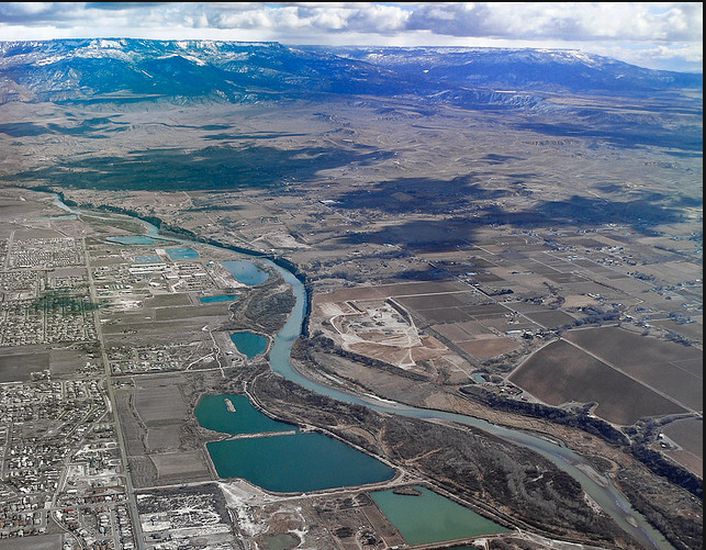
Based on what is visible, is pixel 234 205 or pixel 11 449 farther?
pixel 234 205

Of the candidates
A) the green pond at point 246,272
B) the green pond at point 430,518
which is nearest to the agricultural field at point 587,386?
the green pond at point 430,518

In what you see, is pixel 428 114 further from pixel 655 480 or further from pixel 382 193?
pixel 655 480

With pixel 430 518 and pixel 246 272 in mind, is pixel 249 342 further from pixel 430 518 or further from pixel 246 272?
pixel 430 518

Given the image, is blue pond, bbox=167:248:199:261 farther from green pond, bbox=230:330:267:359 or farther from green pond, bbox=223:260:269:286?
green pond, bbox=230:330:267:359

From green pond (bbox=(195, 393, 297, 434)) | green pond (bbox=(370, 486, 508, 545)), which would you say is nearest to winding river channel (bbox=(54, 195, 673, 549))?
green pond (bbox=(195, 393, 297, 434))

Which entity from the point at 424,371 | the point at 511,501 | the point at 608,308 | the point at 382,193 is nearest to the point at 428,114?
the point at 382,193

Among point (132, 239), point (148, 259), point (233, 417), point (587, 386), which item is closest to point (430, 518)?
point (233, 417)
